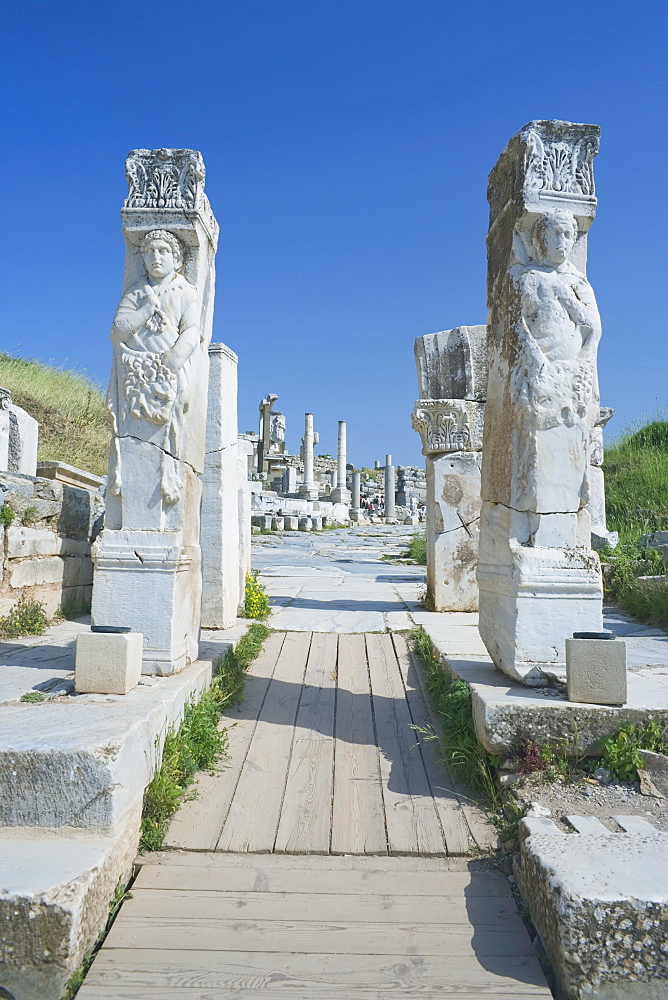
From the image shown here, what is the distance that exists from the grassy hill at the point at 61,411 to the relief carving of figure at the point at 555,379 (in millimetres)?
10466

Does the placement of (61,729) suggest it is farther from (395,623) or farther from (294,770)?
(395,623)

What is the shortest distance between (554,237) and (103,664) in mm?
3051

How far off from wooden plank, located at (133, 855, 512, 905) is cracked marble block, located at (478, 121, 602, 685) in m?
1.04

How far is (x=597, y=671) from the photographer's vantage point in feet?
9.71

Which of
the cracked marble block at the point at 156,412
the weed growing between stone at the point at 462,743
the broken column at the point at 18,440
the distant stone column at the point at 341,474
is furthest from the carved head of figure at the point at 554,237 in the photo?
the distant stone column at the point at 341,474

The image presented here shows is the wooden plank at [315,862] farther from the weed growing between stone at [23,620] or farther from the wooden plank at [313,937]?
the weed growing between stone at [23,620]

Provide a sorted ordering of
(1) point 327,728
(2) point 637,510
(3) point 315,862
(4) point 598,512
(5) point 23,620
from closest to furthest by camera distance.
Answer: (3) point 315,862 < (1) point 327,728 < (5) point 23,620 < (4) point 598,512 < (2) point 637,510

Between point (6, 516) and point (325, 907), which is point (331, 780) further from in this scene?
point (6, 516)

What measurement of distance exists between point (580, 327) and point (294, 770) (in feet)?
8.66

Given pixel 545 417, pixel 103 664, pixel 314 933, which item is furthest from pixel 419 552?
pixel 314 933

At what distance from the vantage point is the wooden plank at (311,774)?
2.71 meters

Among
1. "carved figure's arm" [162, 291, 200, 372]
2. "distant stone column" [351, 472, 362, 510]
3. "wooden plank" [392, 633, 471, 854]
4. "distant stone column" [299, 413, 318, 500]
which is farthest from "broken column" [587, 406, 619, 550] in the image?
"distant stone column" [351, 472, 362, 510]

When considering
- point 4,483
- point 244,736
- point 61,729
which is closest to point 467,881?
point 244,736

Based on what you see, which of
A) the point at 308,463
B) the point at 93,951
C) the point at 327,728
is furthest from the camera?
the point at 308,463
